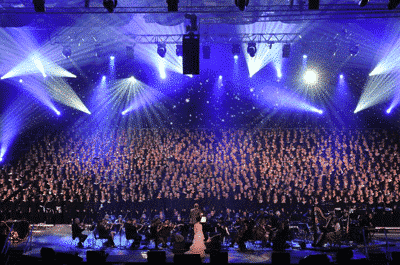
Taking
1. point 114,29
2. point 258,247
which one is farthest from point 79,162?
point 258,247

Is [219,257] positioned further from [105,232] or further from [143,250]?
[105,232]

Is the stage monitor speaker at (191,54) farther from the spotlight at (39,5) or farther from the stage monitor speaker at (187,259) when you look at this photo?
the stage monitor speaker at (187,259)

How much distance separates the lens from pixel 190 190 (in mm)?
14266

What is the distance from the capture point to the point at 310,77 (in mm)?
16234

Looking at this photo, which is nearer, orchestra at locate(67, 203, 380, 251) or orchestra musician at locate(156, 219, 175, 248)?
orchestra at locate(67, 203, 380, 251)

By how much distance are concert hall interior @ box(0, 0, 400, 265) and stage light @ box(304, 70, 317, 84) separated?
0.08m

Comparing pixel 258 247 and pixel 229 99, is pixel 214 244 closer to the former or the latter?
pixel 258 247

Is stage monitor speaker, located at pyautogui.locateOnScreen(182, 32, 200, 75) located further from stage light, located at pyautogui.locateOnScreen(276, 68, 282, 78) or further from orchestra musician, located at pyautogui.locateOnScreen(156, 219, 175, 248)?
stage light, located at pyautogui.locateOnScreen(276, 68, 282, 78)

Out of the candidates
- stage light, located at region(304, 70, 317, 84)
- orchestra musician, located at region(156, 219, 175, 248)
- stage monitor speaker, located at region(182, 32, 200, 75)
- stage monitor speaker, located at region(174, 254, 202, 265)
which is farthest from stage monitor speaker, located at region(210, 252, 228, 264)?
stage light, located at region(304, 70, 317, 84)

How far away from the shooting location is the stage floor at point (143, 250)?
8.77 meters

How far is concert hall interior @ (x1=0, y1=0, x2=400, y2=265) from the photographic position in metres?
10.6

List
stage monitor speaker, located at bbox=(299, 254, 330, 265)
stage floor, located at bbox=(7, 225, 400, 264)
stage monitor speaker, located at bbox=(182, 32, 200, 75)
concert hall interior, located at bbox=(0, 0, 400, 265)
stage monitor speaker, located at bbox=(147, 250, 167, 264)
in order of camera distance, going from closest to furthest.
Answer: stage monitor speaker, located at bbox=(299, 254, 330, 265), stage monitor speaker, located at bbox=(147, 250, 167, 264), stage floor, located at bbox=(7, 225, 400, 264), stage monitor speaker, located at bbox=(182, 32, 200, 75), concert hall interior, located at bbox=(0, 0, 400, 265)

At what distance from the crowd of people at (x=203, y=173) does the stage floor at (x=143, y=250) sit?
210 centimetres

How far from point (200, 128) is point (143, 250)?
23.9ft
